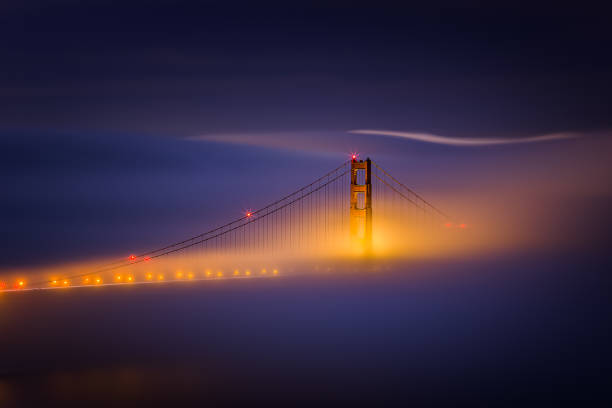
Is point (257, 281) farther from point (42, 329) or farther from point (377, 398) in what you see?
point (377, 398)

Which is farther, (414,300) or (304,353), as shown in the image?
(414,300)

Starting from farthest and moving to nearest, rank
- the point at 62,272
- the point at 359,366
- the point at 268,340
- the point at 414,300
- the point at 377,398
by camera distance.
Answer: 1. the point at 62,272
2. the point at 414,300
3. the point at 268,340
4. the point at 359,366
5. the point at 377,398

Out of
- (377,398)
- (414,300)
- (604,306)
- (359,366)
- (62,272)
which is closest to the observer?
(377,398)

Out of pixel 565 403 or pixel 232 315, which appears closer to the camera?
pixel 565 403

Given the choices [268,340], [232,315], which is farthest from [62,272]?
→ [268,340]

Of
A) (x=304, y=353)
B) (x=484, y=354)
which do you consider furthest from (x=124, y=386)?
(x=484, y=354)

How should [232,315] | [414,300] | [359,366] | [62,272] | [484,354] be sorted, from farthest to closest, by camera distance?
[62,272], [414,300], [232,315], [484,354], [359,366]

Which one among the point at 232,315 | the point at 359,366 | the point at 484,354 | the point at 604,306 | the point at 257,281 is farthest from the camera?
the point at 257,281

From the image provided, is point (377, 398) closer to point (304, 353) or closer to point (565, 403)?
point (304, 353)
